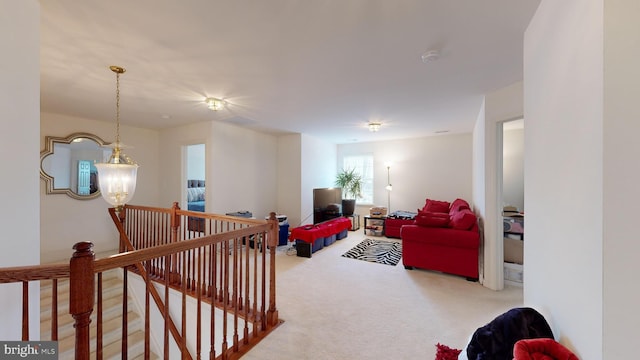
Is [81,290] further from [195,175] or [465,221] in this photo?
[195,175]

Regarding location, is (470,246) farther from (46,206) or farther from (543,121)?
(46,206)

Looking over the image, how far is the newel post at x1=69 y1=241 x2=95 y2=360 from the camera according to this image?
102 cm

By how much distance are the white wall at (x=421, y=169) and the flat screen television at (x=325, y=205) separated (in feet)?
4.45

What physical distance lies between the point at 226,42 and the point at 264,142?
3.73 metres

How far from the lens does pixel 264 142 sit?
552cm

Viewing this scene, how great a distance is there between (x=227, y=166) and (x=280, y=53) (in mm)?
3083

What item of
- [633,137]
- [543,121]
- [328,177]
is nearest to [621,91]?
[633,137]

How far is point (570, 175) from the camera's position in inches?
42.9

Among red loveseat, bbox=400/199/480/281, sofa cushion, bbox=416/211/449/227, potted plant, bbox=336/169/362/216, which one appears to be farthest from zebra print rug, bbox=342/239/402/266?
potted plant, bbox=336/169/362/216

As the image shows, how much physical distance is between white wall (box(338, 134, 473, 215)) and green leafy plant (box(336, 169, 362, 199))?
0.46 m

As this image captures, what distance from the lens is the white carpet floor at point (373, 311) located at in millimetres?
1878

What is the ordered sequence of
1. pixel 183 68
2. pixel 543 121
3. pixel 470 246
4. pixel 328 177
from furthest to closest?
pixel 328 177, pixel 470 246, pixel 183 68, pixel 543 121

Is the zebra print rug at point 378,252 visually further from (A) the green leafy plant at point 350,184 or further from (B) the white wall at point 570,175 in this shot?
(B) the white wall at point 570,175

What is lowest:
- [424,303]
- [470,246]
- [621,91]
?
[424,303]
